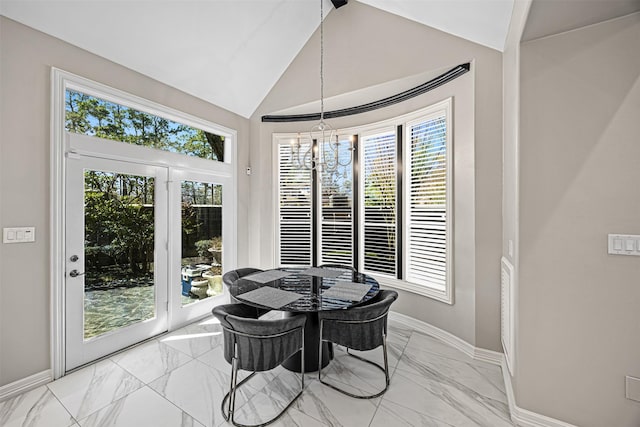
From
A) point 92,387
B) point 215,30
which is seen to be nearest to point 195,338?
point 92,387

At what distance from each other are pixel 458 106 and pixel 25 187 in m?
4.00

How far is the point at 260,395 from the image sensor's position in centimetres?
216

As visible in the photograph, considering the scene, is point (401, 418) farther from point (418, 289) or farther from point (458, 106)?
point (458, 106)

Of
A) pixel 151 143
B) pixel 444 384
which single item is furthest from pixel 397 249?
pixel 151 143

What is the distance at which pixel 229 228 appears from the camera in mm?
4148

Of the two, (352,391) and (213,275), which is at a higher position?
(213,275)

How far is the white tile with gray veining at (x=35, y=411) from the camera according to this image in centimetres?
189

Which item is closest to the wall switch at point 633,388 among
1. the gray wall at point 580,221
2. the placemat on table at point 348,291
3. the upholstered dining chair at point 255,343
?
the gray wall at point 580,221

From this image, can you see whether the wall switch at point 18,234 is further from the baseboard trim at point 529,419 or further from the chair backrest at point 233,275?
the baseboard trim at point 529,419

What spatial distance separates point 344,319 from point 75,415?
2041 millimetres

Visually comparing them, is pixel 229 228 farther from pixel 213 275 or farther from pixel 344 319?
pixel 344 319

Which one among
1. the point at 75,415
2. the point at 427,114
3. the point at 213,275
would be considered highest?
the point at 427,114

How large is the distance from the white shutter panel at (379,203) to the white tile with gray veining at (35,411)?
327 cm

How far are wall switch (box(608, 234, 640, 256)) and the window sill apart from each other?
4.96ft
